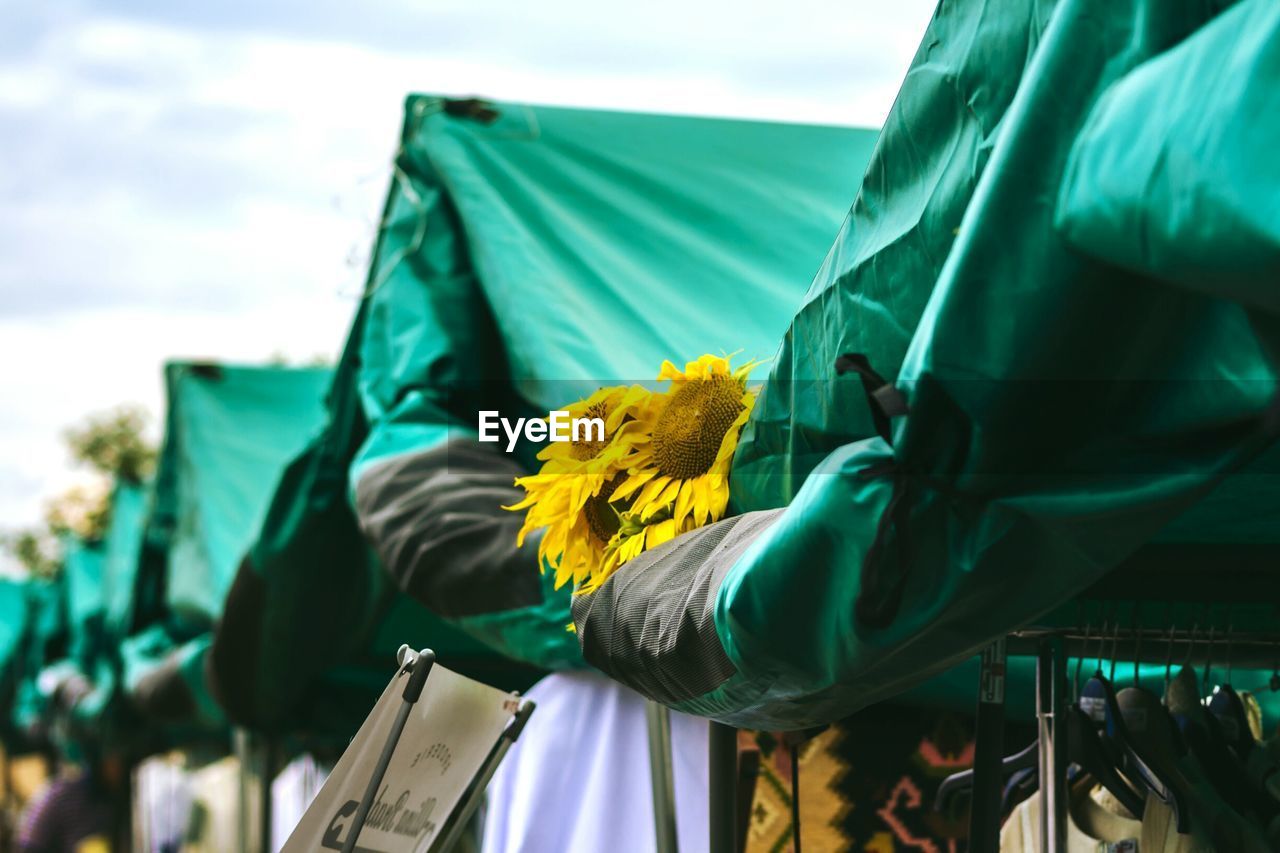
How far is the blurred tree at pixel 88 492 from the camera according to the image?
1457cm

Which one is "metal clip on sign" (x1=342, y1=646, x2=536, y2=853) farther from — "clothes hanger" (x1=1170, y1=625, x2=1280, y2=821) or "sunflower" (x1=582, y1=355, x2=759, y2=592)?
"clothes hanger" (x1=1170, y1=625, x2=1280, y2=821)

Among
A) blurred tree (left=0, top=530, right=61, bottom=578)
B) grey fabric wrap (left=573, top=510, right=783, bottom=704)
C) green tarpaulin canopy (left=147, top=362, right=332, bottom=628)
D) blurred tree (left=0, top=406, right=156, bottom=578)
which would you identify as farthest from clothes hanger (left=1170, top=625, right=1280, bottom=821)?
blurred tree (left=0, top=530, right=61, bottom=578)

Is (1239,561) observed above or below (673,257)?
below

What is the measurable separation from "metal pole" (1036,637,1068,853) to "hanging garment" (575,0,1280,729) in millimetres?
431

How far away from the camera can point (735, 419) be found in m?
1.79

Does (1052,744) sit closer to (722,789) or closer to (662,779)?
(722,789)

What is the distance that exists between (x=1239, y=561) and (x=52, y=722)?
9.64 metres

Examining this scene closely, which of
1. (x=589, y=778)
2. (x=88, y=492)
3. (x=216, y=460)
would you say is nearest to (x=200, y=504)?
(x=216, y=460)

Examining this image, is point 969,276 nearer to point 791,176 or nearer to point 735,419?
point 735,419

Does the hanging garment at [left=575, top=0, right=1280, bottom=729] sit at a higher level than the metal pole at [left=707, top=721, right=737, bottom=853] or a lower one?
higher

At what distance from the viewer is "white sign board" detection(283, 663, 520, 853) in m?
1.95

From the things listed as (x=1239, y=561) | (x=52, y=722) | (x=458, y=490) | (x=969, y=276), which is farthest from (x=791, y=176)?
(x=52, y=722)

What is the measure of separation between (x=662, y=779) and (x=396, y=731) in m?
0.49

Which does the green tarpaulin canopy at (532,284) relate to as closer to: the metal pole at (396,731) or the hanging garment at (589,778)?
the hanging garment at (589,778)
